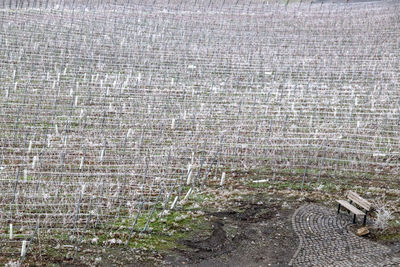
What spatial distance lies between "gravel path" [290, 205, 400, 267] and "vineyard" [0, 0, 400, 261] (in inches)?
109

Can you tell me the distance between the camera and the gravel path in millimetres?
10754

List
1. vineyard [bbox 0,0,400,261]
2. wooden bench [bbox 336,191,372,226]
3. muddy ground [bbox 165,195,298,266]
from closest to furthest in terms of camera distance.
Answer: muddy ground [bbox 165,195,298,266] → wooden bench [bbox 336,191,372,226] → vineyard [bbox 0,0,400,261]

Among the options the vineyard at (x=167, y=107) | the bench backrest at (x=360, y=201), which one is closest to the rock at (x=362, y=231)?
the bench backrest at (x=360, y=201)

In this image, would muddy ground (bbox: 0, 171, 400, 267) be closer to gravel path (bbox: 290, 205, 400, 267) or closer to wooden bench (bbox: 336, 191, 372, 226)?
gravel path (bbox: 290, 205, 400, 267)

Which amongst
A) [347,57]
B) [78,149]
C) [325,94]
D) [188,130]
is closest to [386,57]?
[347,57]

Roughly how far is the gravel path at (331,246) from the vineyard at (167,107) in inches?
109

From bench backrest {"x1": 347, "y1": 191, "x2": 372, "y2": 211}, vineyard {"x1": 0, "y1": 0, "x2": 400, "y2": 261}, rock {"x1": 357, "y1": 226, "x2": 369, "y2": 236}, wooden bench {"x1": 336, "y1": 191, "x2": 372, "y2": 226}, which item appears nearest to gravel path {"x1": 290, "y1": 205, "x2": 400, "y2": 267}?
rock {"x1": 357, "y1": 226, "x2": 369, "y2": 236}

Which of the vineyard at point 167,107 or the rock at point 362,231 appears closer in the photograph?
the rock at point 362,231

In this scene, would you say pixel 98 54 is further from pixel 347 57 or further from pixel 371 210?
pixel 371 210

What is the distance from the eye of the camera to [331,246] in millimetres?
11375

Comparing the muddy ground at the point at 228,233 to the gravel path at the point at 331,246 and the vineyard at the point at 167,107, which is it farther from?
the vineyard at the point at 167,107

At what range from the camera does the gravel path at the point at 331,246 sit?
10754 millimetres

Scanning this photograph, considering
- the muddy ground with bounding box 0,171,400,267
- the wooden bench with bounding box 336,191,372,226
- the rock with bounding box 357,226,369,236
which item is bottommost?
the muddy ground with bounding box 0,171,400,267

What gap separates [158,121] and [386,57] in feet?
47.9
